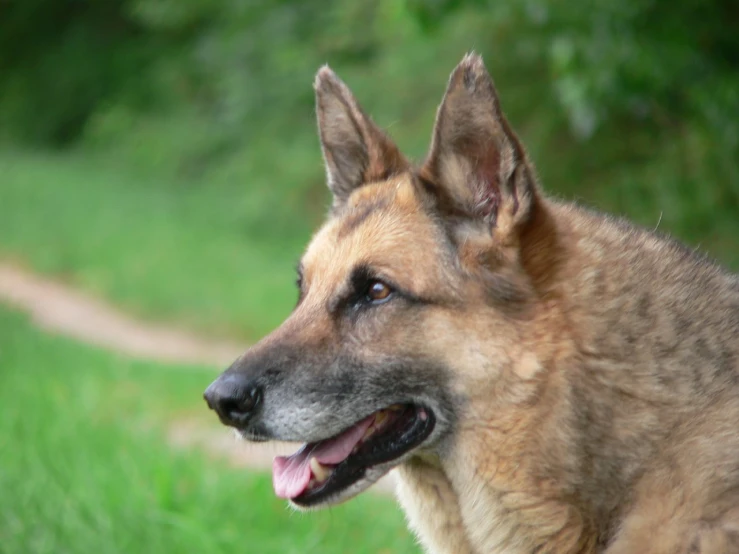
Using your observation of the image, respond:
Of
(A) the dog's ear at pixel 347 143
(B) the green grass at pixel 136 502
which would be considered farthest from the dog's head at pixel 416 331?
(B) the green grass at pixel 136 502

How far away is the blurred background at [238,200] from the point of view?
5.14 metres

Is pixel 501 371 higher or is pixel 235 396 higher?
pixel 235 396

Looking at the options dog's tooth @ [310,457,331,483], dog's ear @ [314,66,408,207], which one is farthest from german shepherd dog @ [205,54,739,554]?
dog's ear @ [314,66,408,207]

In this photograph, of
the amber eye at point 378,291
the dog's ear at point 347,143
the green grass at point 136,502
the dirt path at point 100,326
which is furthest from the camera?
the dirt path at point 100,326

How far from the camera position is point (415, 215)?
338 cm

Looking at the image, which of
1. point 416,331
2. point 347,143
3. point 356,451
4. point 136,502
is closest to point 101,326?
point 136,502

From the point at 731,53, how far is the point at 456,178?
5.55 m

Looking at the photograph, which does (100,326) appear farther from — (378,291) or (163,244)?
(378,291)

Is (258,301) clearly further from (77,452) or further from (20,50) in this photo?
(20,50)

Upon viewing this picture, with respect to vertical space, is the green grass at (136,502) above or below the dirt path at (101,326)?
below

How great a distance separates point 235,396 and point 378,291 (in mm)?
546

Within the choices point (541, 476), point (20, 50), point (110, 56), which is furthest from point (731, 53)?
point (20, 50)

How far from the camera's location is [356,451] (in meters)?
3.26

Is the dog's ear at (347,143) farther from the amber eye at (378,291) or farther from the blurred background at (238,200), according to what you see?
the blurred background at (238,200)
